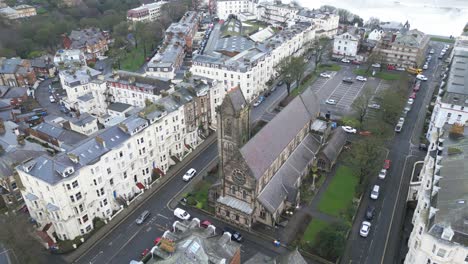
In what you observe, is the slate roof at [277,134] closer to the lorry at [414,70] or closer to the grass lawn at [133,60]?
the lorry at [414,70]

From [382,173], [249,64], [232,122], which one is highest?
[232,122]

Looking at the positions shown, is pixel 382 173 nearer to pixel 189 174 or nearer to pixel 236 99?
pixel 236 99

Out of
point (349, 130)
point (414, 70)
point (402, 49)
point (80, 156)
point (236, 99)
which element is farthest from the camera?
point (402, 49)

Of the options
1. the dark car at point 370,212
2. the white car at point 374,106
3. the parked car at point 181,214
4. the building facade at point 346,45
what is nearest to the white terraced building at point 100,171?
the parked car at point 181,214

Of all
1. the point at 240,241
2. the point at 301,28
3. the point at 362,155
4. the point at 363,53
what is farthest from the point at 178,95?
the point at 363,53

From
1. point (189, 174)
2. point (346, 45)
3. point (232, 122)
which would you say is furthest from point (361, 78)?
point (189, 174)
